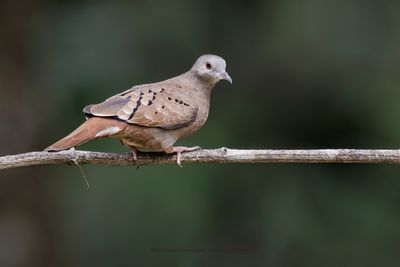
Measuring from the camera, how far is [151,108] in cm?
516

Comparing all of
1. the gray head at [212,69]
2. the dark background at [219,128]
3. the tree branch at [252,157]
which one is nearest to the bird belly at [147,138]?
the tree branch at [252,157]

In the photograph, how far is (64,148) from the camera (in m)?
4.45

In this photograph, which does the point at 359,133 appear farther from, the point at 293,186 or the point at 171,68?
the point at 171,68

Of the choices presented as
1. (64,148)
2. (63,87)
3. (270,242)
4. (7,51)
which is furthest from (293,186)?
(64,148)

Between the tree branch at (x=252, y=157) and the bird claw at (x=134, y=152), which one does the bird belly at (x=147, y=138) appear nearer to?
the bird claw at (x=134, y=152)

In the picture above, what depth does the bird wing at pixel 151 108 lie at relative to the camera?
496cm

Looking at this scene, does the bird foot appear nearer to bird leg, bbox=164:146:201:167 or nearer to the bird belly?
the bird belly

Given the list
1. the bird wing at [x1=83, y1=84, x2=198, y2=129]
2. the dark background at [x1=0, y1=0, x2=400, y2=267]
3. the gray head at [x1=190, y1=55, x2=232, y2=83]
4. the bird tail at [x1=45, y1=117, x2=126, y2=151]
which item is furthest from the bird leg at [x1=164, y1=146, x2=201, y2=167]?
the dark background at [x1=0, y1=0, x2=400, y2=267]

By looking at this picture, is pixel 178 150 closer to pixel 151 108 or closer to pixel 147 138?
pixel 147 138

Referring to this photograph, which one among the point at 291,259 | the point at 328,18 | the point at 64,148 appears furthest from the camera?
the point at 328,18

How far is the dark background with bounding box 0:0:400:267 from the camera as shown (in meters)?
7.54

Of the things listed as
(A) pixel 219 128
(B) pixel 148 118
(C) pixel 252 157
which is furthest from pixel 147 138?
(A) pixel 219 128

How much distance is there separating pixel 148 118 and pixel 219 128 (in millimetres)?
2829

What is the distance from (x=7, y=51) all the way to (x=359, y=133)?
3.17 meters
